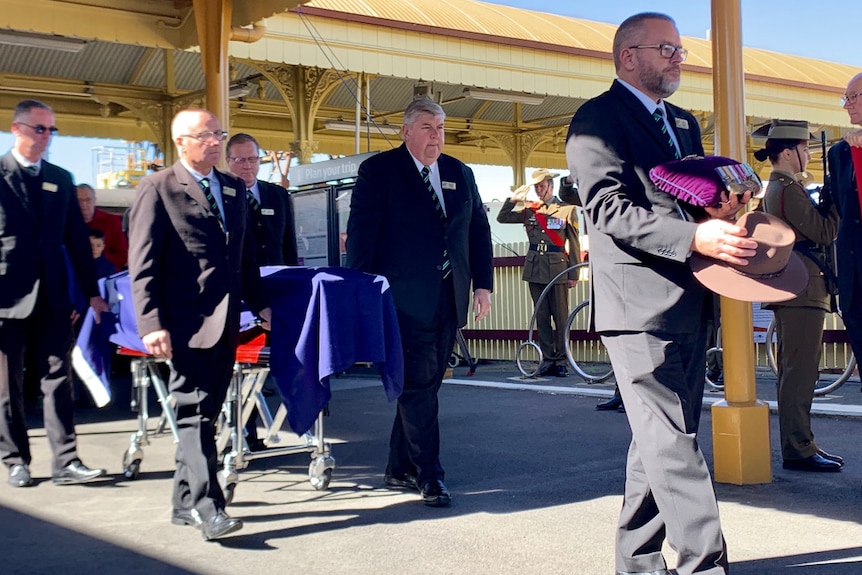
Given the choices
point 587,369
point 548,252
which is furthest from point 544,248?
point 587,369

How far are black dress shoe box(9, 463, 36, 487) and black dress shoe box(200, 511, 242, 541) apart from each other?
1.83 meters

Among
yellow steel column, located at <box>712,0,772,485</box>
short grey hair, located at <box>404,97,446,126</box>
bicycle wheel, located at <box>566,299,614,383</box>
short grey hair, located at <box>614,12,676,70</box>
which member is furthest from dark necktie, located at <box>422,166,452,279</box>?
bicycle wheel, located at <box>566,299,614,383</box>

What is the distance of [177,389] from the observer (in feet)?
14.5

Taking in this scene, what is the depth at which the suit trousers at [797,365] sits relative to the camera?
5.78 m

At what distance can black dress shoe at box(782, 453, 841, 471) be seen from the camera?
5.64 metres

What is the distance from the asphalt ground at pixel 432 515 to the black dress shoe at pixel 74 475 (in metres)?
0.06

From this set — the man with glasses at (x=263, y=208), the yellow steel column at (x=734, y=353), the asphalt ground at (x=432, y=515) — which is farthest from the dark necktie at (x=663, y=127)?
the man with glasses at (x=263, y=208)

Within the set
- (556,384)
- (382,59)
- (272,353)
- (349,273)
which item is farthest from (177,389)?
(382,59)

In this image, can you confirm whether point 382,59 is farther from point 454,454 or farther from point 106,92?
point 454,454

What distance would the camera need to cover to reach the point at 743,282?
3.01 m

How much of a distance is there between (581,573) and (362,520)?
1330 mm

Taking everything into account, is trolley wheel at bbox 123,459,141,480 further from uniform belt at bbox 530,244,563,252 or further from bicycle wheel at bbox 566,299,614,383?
uniform belt at bbox 530,244,563,252

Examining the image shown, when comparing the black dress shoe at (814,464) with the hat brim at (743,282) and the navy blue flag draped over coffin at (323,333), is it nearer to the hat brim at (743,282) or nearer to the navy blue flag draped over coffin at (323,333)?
the navy blue flag draped over coffin at (323,333)

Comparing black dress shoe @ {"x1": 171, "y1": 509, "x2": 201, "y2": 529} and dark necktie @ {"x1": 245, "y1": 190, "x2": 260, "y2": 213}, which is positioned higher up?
dark necktie @ {"x1": 245, "y1": 190, "x2": 260, "y2": 213}
